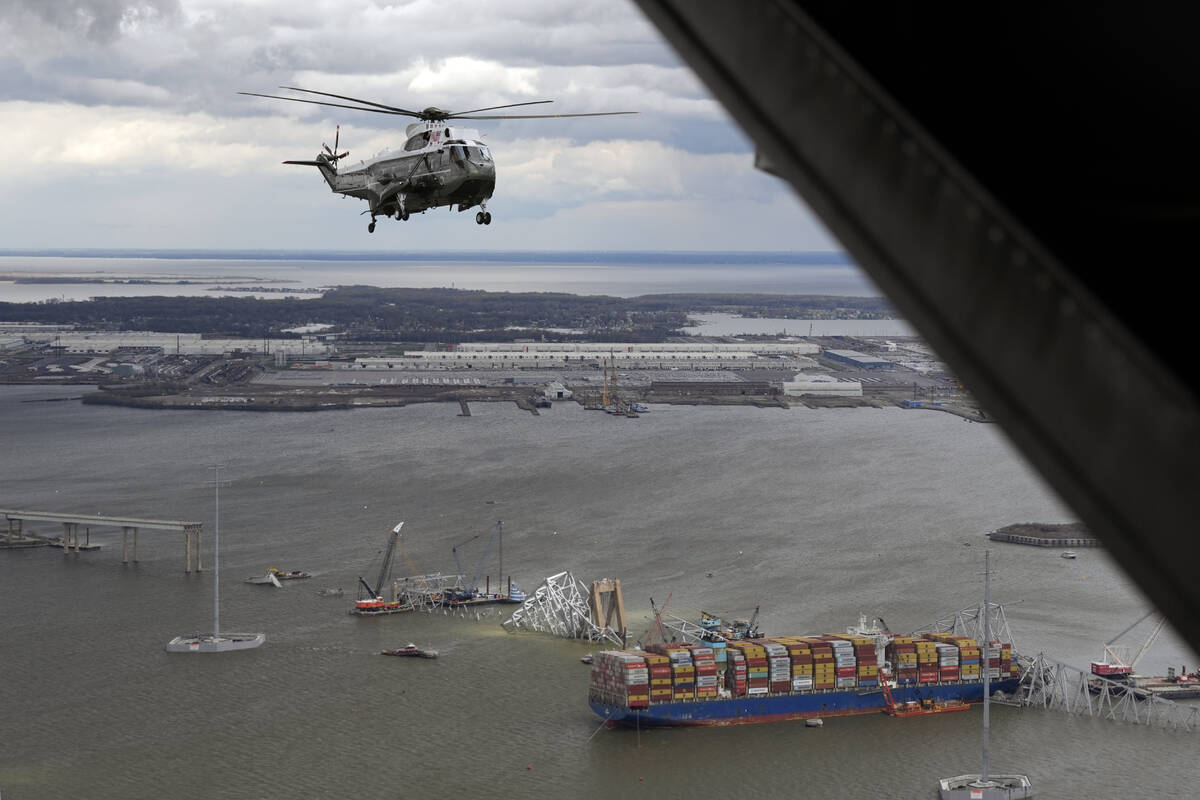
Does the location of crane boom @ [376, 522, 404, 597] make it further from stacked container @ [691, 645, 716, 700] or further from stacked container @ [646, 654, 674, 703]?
stacked container @ [691, 645, 716, 700]

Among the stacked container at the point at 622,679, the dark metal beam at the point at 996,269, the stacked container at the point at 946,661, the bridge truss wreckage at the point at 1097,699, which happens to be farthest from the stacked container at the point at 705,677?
the dark metal beam at the point at 996,269

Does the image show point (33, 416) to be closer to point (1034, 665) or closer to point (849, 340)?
point (1034, 665)

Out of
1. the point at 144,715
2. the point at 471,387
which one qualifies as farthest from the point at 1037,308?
the point at 471,387

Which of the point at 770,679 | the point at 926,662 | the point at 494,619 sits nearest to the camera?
the point at 770,679

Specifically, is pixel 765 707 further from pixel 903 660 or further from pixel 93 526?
pixel 93 526

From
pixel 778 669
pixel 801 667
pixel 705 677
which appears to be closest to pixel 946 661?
pixel 801 667

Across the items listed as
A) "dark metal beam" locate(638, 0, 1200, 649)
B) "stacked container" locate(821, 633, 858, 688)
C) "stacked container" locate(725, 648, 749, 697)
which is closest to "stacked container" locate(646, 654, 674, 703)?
"stacked container" locate(725, 648, 749, 697)

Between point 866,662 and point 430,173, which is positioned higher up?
point 430,173
